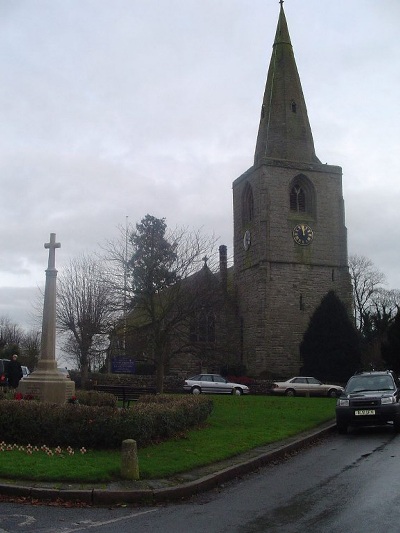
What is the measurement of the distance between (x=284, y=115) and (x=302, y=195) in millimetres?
6611

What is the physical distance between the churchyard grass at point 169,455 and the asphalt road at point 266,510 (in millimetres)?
869

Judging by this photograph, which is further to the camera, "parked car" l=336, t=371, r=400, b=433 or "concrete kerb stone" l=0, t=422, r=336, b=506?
"parked car" l=336, t=371, r=400, b=433

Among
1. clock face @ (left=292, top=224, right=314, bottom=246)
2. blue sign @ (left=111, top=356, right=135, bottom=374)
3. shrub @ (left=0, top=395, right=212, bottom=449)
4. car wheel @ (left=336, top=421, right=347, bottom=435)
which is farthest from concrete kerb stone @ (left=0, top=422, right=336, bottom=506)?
clock face @ (left=292, top=224, right=314, bottom=246)

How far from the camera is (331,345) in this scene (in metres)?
43.5

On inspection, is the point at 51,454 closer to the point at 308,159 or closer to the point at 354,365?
the point at 354,365

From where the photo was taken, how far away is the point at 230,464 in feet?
34.1

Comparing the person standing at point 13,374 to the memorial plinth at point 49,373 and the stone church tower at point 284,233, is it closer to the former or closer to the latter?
the memorial plinth at point 49,373

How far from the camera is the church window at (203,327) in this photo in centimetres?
3341

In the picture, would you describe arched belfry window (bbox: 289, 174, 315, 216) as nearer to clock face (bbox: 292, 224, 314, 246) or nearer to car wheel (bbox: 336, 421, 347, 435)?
clock face (bbox: 292, 224, 314, 246)

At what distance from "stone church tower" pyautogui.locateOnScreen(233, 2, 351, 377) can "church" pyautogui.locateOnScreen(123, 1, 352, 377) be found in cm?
7

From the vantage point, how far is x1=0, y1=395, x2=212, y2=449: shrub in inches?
435

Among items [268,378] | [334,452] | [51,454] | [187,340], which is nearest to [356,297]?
[268,378]

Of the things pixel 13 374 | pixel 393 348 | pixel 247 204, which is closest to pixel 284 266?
pixel 247 204

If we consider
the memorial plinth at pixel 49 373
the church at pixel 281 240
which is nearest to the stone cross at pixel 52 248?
the memorial plinth at pixel 49 373
